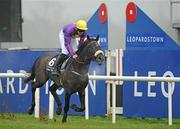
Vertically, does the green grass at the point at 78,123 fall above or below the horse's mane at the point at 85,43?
below

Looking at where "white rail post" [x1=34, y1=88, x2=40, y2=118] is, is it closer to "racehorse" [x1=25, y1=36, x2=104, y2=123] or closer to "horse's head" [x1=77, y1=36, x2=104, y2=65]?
"racehorse" [x1=25, y1=36, x2=104, y2=123]

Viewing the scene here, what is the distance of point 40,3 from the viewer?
16.2 metres

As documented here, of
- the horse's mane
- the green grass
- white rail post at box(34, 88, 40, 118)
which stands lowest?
the green grass

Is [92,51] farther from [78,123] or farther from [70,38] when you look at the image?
[78,123]

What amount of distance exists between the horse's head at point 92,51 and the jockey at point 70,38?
173mm

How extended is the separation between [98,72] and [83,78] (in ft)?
9.64

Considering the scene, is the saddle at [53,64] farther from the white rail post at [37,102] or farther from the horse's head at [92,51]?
the white rail post at [37,102]

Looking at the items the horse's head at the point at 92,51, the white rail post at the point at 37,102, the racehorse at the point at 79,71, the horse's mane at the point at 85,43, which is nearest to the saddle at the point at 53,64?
the racehorse at the point at 79,71

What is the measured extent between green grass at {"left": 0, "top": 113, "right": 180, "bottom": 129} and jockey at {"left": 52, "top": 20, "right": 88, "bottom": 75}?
1.09 meters

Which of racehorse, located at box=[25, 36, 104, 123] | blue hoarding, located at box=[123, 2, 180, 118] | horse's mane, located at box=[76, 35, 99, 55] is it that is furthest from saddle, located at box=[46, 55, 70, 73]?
blue hoarding, located at box=[123, 2, 180, 118]

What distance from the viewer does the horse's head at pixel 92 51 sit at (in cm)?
1249

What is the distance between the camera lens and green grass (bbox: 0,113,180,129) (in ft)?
41.3

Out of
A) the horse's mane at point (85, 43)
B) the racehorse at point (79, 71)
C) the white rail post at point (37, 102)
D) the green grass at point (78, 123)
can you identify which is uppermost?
the horse's mane at point (85, 43)

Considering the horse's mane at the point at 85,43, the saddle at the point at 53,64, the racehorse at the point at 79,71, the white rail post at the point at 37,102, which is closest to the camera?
the racehorse at the point at 79,71
